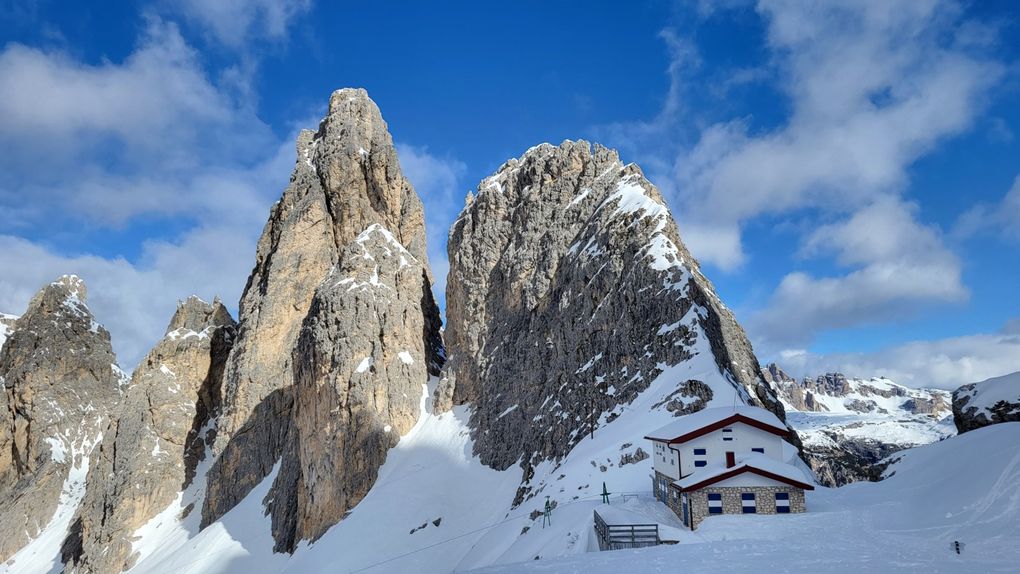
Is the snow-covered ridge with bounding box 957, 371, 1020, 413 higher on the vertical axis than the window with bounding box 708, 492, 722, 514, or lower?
higher

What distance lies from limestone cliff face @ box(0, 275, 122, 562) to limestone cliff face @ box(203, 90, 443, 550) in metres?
43.3

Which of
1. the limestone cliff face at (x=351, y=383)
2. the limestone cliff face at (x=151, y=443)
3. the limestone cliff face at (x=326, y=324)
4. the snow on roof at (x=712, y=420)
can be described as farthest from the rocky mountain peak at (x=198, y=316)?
the snow on roof at (x=712, y=420)

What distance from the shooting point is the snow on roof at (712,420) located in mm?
25505

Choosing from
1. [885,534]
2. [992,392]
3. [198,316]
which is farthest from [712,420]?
[198,316]

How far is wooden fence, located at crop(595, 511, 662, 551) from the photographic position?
20359 millimetres

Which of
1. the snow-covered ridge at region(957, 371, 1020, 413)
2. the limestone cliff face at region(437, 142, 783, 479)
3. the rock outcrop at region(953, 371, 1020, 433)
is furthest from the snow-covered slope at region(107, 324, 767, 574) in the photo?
the snow-covered ridge at region(957, 371, 1020, 413)

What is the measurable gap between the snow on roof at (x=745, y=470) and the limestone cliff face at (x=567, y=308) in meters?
10.3

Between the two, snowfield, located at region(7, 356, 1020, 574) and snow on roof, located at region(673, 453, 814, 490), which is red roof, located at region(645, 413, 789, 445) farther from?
snowfield, located at region(7, 356, 1020, 574)

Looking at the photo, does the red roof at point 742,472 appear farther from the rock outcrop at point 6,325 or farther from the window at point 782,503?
the rock outcrop at point 6,325

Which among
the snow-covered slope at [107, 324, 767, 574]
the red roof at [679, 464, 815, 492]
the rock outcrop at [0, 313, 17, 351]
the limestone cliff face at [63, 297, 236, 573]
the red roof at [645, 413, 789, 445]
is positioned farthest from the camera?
the rock outcrop at [0, 313, 17, 351]

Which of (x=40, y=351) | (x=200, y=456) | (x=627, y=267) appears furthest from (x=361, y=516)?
(x=40, y=351)

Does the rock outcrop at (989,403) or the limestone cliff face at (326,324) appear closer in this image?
the rock outcrop at (989,403)

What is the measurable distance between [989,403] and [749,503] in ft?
66.0

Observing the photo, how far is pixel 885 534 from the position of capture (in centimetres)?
1916
